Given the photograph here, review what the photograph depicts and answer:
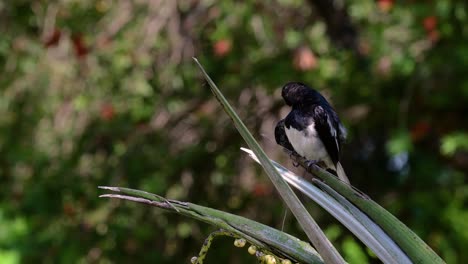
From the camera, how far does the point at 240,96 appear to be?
447cm

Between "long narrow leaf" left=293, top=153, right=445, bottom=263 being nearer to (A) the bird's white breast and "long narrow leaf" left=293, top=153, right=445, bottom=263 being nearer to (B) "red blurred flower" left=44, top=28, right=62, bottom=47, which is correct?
(A) the bird's white breast

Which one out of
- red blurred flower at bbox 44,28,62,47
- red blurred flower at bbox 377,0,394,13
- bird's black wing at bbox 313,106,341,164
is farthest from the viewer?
red blurred flower at bbox 44,28,62,47

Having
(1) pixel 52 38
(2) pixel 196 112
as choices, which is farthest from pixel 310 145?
(1) pixel 52 38

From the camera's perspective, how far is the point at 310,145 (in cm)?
226

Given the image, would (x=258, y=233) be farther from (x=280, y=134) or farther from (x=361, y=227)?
(x=280, y=134)

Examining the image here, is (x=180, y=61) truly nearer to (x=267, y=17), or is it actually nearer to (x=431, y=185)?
(x=267, y=17)

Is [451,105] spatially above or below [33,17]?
below

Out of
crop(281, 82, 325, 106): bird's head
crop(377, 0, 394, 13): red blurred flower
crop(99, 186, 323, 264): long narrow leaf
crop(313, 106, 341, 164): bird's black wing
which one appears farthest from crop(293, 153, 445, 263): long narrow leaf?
crop(377, 0, 394, 13): red blurred flower

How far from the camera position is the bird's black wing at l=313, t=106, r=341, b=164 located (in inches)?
85.0

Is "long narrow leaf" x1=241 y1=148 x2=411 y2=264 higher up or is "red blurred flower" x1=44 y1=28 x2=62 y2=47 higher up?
"long narrow leaf" x1=241 y1=148 x2=411 y2=264

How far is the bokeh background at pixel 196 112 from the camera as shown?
13.2 feet

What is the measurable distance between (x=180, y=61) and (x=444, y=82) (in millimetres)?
1456

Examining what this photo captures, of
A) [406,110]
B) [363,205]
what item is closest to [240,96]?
[406,110]

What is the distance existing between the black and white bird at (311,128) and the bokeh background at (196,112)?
1.60 meters
